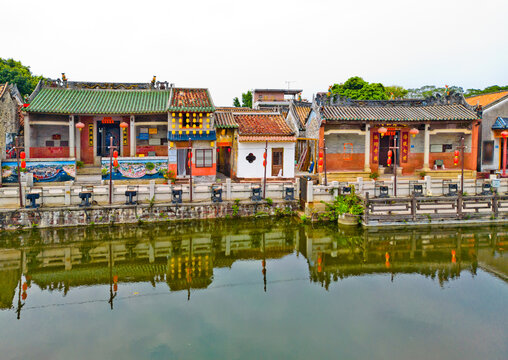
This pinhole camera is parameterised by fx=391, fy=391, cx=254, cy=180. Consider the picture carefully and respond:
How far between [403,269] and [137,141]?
53.8ft

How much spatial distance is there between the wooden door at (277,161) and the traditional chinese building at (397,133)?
7.39 feet

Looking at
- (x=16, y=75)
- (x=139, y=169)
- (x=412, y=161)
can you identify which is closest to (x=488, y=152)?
(x=412, y=161)

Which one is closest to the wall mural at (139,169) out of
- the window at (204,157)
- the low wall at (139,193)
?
the window at (204,157)

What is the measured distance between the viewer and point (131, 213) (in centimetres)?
1634

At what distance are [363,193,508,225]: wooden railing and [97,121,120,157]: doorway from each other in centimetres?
1500

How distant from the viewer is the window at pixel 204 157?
21047 mm

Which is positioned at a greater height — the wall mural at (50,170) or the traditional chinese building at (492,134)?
the traditional chinese building at (492,134)

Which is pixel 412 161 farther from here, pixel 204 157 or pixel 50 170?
pixel 50 170

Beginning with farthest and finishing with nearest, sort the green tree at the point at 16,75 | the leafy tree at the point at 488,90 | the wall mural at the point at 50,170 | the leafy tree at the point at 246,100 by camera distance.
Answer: the leafy tree at the point at 246,100 < the leafy tree at the point at 488,90 < the green tree at the point at 16,75 < the wall mural at the point at 50,170

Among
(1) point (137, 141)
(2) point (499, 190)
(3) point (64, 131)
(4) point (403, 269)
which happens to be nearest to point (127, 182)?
(1) point (137, 141)

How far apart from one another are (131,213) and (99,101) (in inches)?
351

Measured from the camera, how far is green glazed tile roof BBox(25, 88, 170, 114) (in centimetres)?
2077

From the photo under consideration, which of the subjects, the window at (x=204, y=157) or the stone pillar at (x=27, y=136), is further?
the window at (x=204, y=157)

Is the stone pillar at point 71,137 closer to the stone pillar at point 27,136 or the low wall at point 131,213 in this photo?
the stone pillar at point 27,136
